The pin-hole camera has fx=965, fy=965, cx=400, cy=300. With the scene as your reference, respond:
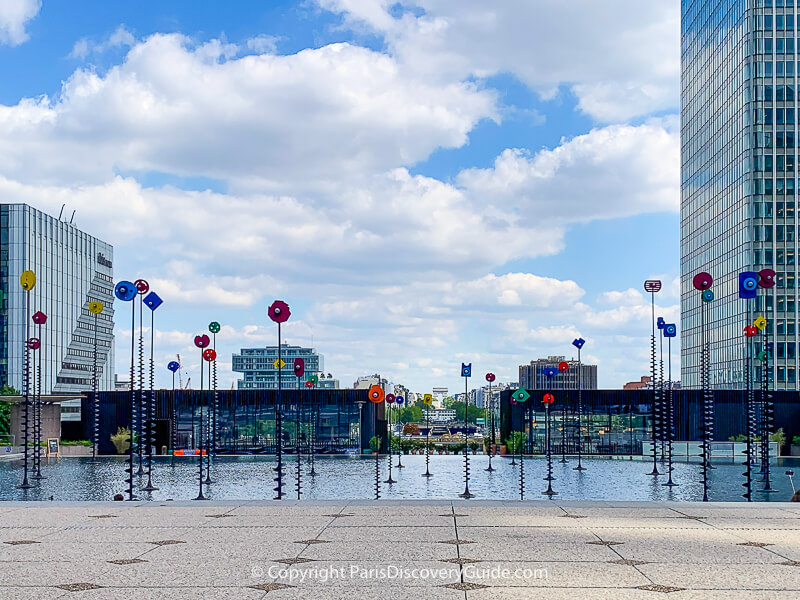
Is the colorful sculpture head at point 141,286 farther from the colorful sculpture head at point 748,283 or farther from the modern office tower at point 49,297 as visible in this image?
the modern office tower at point 49,297

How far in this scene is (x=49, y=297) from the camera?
17850 cm

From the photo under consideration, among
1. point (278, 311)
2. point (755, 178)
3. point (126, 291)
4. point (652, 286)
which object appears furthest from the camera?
point (755, 178)

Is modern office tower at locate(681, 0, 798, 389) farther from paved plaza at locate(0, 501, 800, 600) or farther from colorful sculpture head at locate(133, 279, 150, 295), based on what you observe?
paved plaza at locate(0, 501, 800, 600)

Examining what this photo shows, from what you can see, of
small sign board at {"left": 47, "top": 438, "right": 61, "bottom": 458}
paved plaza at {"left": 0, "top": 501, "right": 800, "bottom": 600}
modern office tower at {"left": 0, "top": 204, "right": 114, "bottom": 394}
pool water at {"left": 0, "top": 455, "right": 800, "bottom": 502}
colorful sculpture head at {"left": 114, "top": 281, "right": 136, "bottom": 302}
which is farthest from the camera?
modern office tower at {"left": 0, "top": 204, "right": 114, "bottom": 394}

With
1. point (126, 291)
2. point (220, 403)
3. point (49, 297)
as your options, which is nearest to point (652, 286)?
point (126, 291)

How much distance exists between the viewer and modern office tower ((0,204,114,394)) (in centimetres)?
16525

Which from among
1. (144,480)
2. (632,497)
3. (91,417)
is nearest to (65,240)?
(91,417)

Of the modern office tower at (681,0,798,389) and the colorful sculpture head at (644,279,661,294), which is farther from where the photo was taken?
the modern office tower at (681,0,798,389)

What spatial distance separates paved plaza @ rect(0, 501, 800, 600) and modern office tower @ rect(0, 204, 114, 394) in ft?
431

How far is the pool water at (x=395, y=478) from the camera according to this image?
54.2 meters

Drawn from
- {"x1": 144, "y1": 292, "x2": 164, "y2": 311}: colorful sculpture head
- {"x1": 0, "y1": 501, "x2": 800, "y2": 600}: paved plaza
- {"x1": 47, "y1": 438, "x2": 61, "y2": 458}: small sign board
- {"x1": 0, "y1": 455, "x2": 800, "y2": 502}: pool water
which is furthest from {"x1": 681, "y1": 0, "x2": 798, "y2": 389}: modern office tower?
{"x1": 0, "y1": 501, "x2": 800, "y2": 600}: paved plaza

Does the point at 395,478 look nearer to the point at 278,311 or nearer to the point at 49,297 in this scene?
the point at 278,311

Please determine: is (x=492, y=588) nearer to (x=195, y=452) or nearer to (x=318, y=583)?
(x=318, y=583)

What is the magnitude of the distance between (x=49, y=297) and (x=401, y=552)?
17331cm
